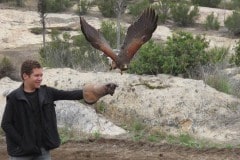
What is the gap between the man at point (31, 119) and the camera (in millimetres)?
4375

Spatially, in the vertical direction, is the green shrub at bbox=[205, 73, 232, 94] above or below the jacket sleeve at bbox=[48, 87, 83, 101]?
below

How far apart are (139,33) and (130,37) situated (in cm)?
9

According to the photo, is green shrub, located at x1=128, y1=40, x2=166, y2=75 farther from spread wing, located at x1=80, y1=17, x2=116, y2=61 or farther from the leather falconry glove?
the leather falconry glove

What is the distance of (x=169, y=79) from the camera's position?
8.95 meters

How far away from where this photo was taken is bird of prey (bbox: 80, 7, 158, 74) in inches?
201

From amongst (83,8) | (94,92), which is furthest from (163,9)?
(94,92)

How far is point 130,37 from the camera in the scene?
5211mm

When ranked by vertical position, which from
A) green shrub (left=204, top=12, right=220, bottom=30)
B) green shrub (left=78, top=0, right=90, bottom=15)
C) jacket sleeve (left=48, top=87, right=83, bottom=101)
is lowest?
green shrub (left=78, top=0, right=90, bottom=15)

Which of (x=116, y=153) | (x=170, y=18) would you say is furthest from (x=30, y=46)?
(x=116, y=153)

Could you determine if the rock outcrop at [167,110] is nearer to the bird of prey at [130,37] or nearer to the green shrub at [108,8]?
the bird of prey at [130,37]

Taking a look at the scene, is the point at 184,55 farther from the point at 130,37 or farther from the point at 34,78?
the point at 34,78

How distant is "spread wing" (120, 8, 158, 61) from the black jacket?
2.52 ft

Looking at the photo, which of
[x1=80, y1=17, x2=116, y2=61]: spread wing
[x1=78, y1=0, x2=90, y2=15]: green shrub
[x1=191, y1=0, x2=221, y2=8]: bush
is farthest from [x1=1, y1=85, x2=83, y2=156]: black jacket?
[x1=191, y1=0, x2=221, y2=8]: bush

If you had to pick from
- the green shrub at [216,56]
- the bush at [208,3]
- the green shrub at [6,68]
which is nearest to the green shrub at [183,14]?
the bush at [208,3]
